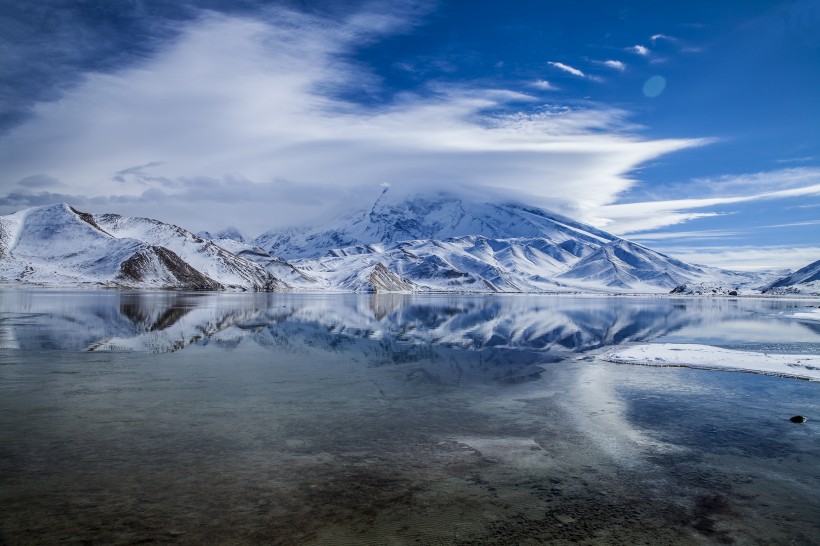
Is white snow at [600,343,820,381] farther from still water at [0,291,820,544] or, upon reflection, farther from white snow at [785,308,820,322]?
white snow at [785,308,820,322]

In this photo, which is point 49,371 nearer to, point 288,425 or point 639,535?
point 288,425

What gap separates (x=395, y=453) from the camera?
16.4 m

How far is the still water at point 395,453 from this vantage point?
11.8m

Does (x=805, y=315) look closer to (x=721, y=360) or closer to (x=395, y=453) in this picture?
(x=721, y=360)

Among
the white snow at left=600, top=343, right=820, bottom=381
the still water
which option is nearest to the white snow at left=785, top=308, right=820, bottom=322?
the white snow at left=600, top=343, right=820, bottom=381

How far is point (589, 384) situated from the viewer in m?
28.4

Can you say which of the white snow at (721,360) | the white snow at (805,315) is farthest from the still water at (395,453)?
the white snow at (805,315)

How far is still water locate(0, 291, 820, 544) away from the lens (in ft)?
38.5

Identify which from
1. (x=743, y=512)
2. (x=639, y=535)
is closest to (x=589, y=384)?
(x=743, y=512)

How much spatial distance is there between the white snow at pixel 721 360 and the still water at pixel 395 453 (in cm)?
205

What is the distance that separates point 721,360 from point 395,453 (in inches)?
1146

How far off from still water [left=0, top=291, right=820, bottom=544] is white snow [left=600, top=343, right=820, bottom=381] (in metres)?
2.05

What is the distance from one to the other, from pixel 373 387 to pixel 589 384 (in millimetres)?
11395

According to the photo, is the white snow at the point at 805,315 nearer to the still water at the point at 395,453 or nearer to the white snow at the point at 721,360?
the white snow at the point at 721,360
